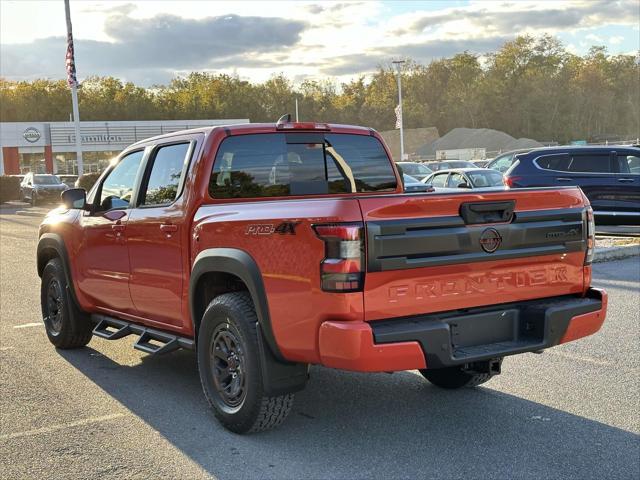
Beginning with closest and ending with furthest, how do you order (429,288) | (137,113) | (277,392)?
(429,288) → (277,392) → (137,113)

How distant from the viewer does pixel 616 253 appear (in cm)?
1221

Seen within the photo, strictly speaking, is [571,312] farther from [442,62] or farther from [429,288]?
[442,62]

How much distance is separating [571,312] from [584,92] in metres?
133

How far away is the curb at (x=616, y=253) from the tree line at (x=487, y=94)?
103 meters

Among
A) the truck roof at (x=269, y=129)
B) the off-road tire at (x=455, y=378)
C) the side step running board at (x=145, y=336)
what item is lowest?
the off-road tire at (x=455, y=378)

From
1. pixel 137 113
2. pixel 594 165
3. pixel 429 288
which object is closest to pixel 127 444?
pixel 429 288

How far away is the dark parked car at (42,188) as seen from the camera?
35.8m

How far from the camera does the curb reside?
12.0m

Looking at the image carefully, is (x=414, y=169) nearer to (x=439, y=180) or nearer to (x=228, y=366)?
(x=439, y=180)

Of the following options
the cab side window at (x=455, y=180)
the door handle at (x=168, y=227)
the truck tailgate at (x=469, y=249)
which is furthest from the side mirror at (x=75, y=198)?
the cab side window at (x=455, y=180)

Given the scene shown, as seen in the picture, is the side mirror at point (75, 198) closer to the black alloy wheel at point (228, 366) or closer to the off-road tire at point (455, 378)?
the black alloy wheel at point (228, 366)

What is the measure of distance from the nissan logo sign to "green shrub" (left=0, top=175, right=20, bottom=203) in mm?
22437

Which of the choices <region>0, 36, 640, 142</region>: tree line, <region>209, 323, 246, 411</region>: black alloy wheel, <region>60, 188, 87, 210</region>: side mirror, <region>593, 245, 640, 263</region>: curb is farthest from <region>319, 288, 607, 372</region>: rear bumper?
<region>0, 36, 640, 142</region>: tree line

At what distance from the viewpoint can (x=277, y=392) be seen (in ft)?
14.2
